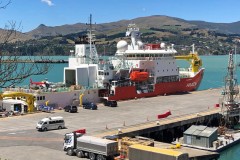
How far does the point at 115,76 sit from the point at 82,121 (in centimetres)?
1745

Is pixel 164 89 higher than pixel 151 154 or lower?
higher

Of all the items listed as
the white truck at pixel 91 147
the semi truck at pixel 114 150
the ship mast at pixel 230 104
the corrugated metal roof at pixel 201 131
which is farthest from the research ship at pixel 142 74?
the semi truck at pixel 114 150

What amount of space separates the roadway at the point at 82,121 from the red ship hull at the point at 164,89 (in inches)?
62.5

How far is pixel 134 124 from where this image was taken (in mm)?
35906

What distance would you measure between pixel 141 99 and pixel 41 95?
1476cm

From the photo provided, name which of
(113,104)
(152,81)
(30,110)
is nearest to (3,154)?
(30,110)

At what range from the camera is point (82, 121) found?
37.4 m

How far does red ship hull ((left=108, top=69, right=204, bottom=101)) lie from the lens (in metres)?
52.4

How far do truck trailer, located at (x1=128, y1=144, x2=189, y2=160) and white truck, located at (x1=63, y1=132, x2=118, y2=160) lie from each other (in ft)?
3.92

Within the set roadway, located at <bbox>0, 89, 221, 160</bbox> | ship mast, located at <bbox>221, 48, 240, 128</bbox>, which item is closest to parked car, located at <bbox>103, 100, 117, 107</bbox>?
roadway, located at <bbox>0, 89, 221, 160</bbox>

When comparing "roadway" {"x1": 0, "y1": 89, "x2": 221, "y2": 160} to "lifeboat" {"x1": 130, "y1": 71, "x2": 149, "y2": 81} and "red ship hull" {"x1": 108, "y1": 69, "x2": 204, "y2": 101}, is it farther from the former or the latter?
"lifeboat" {"x1": 130, "y1": 71, "x2": 149, "y2": 81}

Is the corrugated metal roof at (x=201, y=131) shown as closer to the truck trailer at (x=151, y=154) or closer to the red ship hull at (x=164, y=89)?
the truck trailer at (x=151, y=154)

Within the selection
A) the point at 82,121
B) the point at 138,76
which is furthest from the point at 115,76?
the point at 82,121

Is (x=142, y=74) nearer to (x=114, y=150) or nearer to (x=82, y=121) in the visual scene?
(x=82, y=121)
